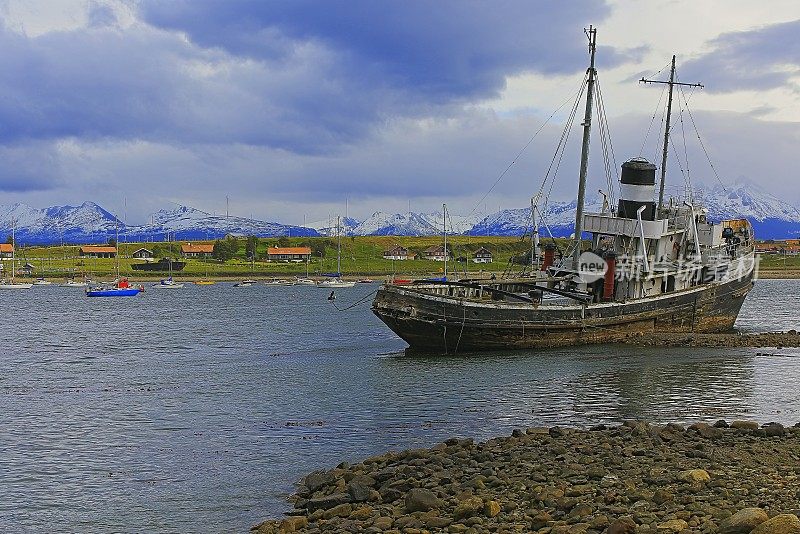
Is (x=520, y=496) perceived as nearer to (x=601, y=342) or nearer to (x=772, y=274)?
(x=601, y=342)

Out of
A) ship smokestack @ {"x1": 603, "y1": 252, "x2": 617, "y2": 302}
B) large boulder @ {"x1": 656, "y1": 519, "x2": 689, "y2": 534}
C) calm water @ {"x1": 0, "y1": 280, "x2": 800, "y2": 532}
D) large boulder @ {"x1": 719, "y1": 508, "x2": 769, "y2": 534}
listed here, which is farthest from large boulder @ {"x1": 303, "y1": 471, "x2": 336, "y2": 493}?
ship smokestack @ {"x1": 603, "y1": 252, "x2": 617, "y2": 302}

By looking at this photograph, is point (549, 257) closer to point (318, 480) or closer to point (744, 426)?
point (744, 426)

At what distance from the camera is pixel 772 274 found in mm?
187125

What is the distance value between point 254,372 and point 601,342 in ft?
66.9

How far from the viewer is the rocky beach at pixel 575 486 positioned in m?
13.8

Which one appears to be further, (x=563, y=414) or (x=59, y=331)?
(x=59, y=331)

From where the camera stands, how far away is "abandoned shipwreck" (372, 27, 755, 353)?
44750 millimetres

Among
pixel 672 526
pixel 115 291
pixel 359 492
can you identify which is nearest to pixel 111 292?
pixel 115 291

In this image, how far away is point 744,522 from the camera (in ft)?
39.1

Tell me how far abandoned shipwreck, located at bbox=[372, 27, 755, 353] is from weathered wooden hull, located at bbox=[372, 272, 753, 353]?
0.18 ft

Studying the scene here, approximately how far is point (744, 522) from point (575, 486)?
4781 mm

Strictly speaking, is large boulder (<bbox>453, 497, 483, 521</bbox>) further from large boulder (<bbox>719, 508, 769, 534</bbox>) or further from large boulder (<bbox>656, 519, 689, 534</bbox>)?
large boulder (<bbox>719, 508, 769, 534</bbox>)

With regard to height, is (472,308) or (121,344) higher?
(472,308)

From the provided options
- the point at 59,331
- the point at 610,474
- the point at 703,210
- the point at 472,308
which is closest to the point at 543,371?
the point at 472,308
